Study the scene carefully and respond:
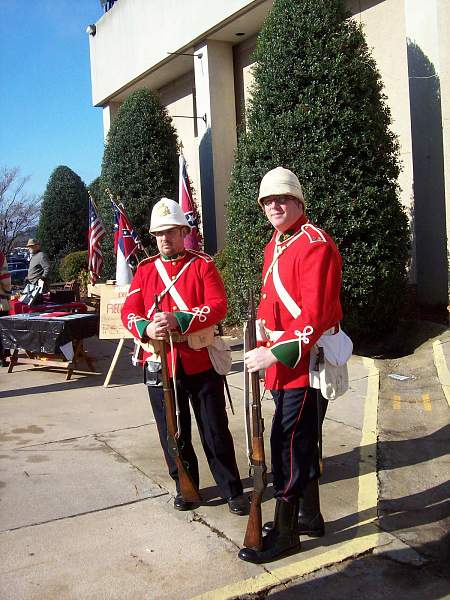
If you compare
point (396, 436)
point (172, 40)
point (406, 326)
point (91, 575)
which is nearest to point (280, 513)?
point (91, 575)

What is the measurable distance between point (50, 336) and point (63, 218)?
13.0 metres

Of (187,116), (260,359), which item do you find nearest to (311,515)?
(260,359)

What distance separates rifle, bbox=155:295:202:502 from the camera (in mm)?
3756

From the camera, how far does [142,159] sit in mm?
13383

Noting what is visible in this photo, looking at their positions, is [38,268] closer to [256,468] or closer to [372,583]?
[256,468]

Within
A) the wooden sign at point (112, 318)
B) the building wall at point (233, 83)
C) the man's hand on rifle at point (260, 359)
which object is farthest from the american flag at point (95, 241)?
the man's hand on rifle at point (260, 359)

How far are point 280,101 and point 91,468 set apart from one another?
17.5 ft

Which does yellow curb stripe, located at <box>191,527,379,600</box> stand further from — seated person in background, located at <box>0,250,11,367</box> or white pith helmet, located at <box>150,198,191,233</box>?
seated person in background, located at <box>0,250,11,367</box>

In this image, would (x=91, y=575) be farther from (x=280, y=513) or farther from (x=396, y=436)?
(x=396, y=436)

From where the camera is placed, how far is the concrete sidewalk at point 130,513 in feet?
10.5

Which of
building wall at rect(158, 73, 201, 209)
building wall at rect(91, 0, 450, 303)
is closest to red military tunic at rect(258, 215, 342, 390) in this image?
building wall at rect(91, 0, 450, 303)

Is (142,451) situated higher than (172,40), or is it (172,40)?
(172,40)

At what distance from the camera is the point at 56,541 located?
11.9ft

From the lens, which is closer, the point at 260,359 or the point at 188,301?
the point at 260,359
